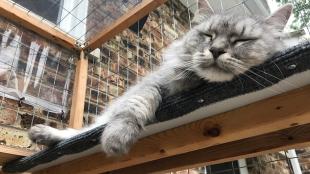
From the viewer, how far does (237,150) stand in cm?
122

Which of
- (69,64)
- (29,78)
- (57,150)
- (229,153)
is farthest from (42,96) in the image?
(229,153)

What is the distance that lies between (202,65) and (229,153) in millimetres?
425

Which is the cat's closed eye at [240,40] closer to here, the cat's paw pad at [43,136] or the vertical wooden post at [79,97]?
the cat's paw pad at [43,136]

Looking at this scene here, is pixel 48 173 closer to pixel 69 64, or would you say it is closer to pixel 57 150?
pixel 57 150

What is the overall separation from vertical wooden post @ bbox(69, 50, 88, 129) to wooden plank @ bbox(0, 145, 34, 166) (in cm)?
35

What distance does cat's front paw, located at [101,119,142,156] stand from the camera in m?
0.89

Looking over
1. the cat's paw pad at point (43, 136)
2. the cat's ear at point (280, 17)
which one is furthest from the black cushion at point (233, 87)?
the cat's ear at point (280, 17)

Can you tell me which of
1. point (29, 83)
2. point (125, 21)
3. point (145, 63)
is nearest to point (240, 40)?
point (125, 21)

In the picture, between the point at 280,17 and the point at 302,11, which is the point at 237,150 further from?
the point at 302,11

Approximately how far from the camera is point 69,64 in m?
2.12

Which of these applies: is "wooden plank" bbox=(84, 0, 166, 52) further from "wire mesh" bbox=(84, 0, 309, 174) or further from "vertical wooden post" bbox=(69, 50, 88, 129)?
"wire mesh" bbox=(84, 0, 309, 174)

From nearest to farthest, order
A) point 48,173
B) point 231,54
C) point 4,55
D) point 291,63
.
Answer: point 291,63 → point 231,54 → point 48,173 → point 4,55

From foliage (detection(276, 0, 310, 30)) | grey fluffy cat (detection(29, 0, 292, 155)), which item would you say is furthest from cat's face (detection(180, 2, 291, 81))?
foliage (detection(276, 0, 310, 30))

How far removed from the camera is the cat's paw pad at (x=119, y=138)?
894 millimetres
